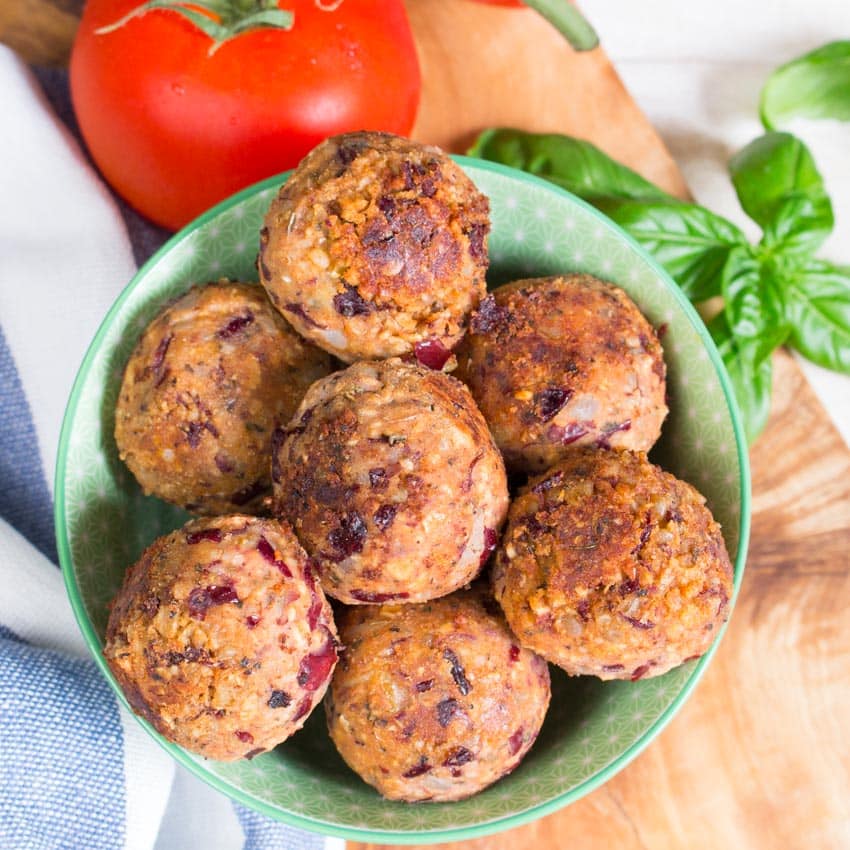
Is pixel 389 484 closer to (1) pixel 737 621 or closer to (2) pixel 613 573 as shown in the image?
(2) pixel 613 573

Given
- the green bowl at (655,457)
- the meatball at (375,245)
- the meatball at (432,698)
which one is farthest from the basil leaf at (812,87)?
the meatball at (432,698)

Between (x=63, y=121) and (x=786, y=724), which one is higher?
(x=63, y=121)

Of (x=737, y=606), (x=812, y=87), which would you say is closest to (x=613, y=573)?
(x=737, y=606)

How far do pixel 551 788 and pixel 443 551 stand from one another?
47 centimetres

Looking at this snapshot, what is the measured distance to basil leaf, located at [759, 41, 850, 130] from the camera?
2.05 m

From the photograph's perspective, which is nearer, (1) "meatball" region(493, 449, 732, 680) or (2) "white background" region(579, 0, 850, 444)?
(1) "meatball" region(493, 449, 732, 680)

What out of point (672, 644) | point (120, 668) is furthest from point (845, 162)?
point (120, 668)

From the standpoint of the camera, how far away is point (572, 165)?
1894 millimetres

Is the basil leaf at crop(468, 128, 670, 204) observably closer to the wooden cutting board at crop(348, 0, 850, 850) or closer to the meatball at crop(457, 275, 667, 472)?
the wooden cutting board at crop(348, 0, 850, 850)

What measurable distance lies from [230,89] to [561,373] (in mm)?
755

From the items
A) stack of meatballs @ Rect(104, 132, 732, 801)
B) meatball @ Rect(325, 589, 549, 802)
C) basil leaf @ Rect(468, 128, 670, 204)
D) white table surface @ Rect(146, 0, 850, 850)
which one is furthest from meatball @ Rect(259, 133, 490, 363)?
white table surface @ Rect(146, 0, 850, 850)

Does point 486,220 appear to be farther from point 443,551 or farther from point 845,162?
point 845,162

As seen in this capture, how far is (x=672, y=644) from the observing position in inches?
52.7

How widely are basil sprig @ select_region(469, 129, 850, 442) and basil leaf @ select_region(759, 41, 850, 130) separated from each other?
0.14 metres
